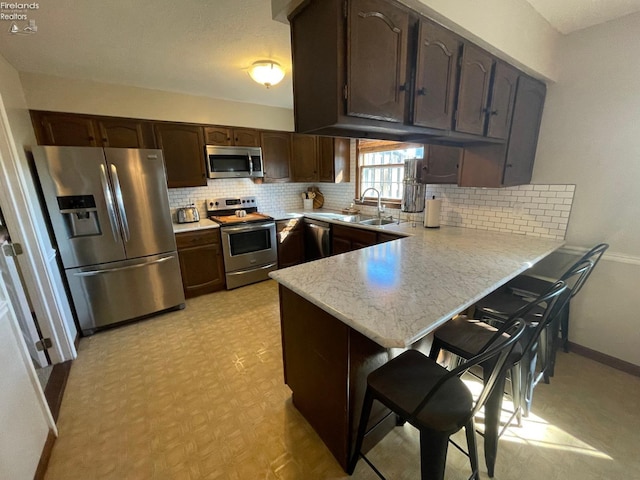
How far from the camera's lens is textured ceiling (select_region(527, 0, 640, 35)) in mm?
1654

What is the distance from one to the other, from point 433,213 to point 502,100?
1100 mm

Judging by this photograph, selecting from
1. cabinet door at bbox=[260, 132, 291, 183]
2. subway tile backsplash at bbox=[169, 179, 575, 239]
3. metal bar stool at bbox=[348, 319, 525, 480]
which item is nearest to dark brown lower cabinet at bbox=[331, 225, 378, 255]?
subway tile backsplash at bbox=[169, 179, 575, 239]

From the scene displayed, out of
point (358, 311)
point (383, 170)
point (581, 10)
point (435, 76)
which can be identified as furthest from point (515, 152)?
point (358, 311)

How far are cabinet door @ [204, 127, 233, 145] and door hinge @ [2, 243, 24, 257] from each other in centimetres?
205

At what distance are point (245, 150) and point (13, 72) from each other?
6.83 feet

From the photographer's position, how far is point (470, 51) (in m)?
1.56

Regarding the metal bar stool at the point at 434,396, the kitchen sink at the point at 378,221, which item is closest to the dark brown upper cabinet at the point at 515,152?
the kitchen sink at the point at 378,221

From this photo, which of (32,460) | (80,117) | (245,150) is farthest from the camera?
(245,150)

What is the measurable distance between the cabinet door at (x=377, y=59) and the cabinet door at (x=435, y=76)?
0.11 meters

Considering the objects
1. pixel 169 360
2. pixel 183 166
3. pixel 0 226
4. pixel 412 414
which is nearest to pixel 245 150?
pixel 183 166

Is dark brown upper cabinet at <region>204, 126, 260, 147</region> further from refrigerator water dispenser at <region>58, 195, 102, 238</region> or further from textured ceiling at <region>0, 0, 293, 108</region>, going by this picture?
refrigerator water dispenser at <region>58, 195, 102, 238</region>

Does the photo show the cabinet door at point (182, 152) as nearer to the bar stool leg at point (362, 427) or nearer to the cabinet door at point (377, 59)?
the cabinet door at point (377, 59)

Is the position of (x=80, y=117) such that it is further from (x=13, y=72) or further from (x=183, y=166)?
(x=183, y=166)

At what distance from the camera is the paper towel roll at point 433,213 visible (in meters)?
2.65
